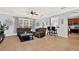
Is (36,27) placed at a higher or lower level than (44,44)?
higher

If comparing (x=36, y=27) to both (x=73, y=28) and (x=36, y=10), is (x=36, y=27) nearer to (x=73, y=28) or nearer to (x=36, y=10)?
(x=36, y=10)

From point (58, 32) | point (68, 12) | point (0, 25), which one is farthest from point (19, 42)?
point (68, 12)

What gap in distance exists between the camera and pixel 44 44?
328 cm

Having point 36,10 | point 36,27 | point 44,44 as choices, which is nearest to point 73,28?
point 44,44

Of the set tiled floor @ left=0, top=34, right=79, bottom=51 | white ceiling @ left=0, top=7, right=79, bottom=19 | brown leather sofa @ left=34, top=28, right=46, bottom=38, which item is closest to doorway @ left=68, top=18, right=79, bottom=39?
tiled floor @ left=0, top=34, right=79, bottom=51

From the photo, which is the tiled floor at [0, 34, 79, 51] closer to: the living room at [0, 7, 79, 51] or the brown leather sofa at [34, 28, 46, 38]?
the living room at [0, 7, 79, 51]

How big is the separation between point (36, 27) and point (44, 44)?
0.61 meters

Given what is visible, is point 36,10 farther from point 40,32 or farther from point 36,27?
point 40,32

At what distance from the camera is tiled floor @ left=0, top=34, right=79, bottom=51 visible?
313 cm

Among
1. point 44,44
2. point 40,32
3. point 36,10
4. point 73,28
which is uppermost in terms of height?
point 36,10

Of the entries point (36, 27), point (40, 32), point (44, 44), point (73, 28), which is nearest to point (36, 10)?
point (36, 27)

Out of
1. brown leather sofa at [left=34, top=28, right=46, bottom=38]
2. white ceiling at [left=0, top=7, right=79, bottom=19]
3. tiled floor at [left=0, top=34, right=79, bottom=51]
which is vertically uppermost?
white ceiling at [left=0, top=7, right=79, bottom=19]

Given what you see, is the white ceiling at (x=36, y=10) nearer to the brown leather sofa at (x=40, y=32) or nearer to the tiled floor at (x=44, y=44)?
the brown leather sofa at (x=40, y=32)
